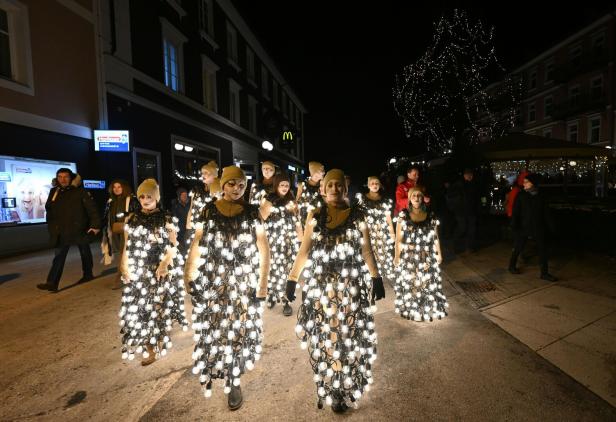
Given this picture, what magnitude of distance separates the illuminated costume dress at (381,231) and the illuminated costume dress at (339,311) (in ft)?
10.2

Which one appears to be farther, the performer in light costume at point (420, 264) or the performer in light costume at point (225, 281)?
the performer in light costume at point (420, 264)

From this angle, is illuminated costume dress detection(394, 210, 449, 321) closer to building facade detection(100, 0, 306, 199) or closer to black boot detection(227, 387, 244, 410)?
black boot detection(227, 387, 244, 410)

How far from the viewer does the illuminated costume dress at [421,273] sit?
437 centimetres

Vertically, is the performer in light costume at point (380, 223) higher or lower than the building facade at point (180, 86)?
lower

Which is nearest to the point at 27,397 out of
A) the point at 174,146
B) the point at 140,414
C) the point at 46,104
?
the point at 140,414

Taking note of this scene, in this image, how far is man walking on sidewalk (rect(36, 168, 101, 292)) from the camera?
18.9 feet

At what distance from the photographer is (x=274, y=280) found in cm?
491

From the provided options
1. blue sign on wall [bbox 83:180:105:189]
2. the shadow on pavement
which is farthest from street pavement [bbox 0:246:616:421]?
blue sign on wall [bbox 83:180:105:189]

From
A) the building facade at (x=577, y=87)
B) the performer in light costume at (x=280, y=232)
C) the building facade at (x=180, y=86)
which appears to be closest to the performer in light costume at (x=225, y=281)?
the performer in light costume at (x=280, y=232)

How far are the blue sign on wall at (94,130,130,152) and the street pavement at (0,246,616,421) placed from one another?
281 inches

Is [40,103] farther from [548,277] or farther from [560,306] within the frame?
[548,277]

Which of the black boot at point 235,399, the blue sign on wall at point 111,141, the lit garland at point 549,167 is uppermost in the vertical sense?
the blue sign on wall at point 111,141

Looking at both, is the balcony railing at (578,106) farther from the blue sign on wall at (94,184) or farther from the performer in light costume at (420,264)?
the blue sign on wall at (94,184)

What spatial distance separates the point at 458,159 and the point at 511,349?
426 inches
